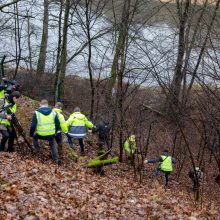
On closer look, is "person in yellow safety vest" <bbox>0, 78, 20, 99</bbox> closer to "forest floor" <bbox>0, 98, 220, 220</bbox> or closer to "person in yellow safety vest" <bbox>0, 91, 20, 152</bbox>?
"person in yellow safety vest" <bbox>0, 91, 20, 152</bbox>

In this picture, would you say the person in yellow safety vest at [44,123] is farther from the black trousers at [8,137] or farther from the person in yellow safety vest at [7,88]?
the person in yellow safety vest at [7,88]

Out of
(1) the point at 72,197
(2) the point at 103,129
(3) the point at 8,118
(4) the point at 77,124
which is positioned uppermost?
(3) the point at 8,118

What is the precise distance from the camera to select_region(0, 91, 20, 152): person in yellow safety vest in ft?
36.7

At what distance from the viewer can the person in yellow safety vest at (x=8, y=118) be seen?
1117cm

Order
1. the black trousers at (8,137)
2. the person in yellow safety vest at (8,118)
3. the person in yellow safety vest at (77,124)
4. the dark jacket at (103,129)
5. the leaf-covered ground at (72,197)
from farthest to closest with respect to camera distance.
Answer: the dark jacket at (103,129) → the person in yellow safety vest at (77,124) → the black trousers at (8,137) → the person in yellow safety vest at (8,118) → the leaf-covered ground at (72,197)

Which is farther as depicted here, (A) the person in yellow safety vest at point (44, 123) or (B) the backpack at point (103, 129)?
(B) the backpack at point (103, 129)

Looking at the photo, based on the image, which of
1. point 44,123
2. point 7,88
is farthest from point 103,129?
point 7,88

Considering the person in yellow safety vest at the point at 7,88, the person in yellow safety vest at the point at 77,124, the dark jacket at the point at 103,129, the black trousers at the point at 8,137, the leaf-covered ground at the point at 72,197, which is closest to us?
the leaf-covered ground at the point at 72,197

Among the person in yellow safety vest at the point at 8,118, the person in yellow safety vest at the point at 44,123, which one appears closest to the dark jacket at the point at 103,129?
the person in yellow safety vest at the point at 44,123

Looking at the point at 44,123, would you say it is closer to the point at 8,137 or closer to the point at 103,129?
the point at 8,137

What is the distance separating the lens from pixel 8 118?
11.1 meters

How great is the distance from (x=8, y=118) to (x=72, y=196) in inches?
122

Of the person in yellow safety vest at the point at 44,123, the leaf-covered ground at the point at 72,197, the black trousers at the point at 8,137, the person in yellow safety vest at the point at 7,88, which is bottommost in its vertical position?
the leaf-covered ground at the point at 72,197

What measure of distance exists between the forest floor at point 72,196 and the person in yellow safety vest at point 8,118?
0.41m
